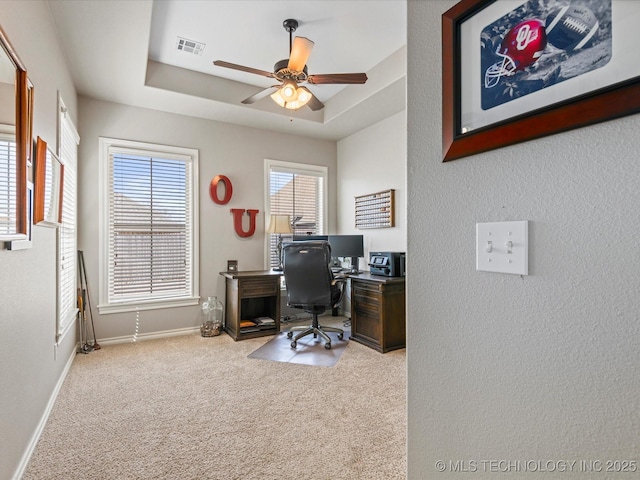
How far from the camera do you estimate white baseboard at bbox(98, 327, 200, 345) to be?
3828 millimetres

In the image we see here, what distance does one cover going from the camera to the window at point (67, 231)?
2816 millimetres

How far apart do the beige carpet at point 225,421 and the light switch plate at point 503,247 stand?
4.70 ft

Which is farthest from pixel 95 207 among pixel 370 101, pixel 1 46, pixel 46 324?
pixel 370 101

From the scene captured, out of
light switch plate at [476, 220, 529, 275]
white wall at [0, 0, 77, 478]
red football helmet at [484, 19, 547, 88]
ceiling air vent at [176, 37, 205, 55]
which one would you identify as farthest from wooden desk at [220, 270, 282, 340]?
red football helmet at [484, 19, 547, 88]

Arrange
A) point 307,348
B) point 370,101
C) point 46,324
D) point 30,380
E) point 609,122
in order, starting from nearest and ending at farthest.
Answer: point 609,122, point 30,380, point 46,324, point 307,348, point 370,101

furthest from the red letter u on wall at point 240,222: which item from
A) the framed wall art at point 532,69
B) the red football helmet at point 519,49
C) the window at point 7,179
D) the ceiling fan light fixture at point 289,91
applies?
the red football helmet at point 519,49

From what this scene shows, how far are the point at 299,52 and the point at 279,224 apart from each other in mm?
2340

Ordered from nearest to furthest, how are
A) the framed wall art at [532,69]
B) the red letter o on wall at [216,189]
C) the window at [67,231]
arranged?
the framed wall art at [532,69] → the window at [67,231] → the red letter o on wall at [216,189]

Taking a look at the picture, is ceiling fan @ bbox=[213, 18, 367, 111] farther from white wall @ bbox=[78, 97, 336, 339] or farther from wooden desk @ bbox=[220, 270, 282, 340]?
wooden desk @ bbox=[220, 270, 282, 340]

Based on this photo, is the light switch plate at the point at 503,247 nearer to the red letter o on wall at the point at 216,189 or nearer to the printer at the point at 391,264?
the printer at the point at 391,264

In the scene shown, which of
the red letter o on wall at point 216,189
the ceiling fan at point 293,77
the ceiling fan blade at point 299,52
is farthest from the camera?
the red letter o on wall at point 216,189

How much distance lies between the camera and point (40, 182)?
2059mm

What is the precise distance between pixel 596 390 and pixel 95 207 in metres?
4.41

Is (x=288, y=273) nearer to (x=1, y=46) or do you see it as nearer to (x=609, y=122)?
(x=1, y=46)
